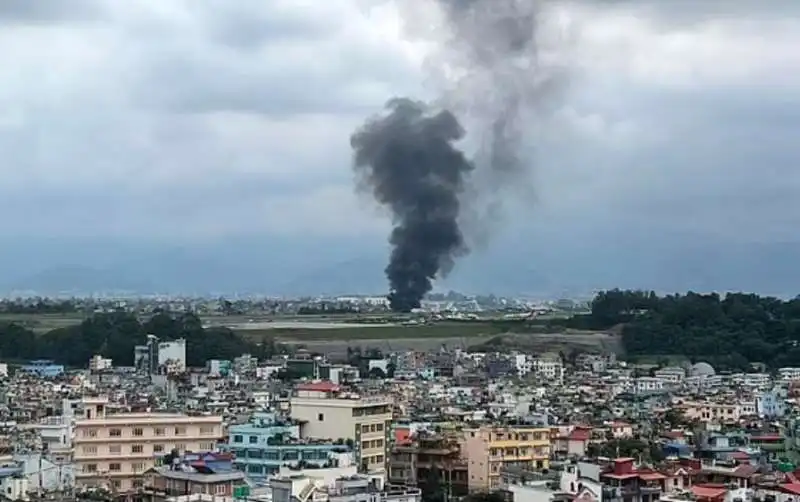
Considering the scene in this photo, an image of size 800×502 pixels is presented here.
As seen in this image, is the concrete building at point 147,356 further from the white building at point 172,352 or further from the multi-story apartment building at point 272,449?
the multi-story apartment building at point 272,449

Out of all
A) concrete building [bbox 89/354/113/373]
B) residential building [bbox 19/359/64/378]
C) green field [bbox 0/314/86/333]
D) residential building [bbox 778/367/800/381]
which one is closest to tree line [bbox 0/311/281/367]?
concrete building [bbox 89/354/113/373]

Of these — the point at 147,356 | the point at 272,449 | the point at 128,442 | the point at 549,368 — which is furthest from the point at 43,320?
the point at 272,449

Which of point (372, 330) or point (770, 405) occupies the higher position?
point (372, 330)

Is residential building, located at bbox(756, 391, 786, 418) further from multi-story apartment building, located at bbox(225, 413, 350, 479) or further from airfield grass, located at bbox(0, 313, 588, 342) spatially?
airfield grass, located at bbox(0, 313, 588, 342)

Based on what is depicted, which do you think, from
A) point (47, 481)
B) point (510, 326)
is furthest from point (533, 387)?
point (510, 326)

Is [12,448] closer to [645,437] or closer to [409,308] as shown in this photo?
[645,437]

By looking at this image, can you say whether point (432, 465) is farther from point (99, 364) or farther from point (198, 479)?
point (99, 364)

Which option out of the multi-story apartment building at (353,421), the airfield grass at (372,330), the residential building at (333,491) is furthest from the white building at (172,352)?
the residential building at (333,491)
